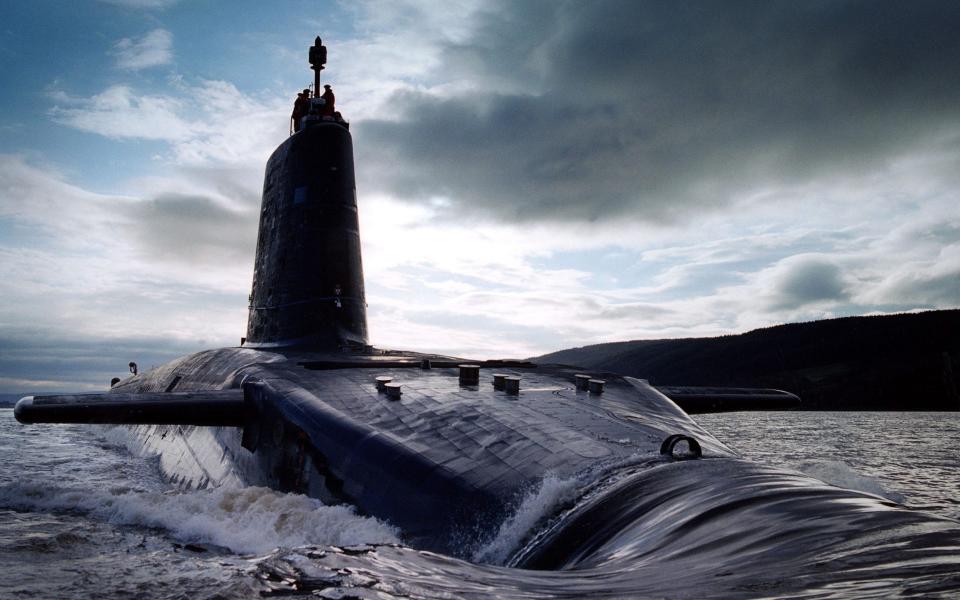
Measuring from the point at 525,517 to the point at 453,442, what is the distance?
183 centimetres

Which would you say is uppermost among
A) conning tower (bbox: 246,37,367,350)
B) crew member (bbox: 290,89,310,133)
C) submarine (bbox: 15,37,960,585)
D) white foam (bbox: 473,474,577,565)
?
crew member (bbox: 290,89,310,133)

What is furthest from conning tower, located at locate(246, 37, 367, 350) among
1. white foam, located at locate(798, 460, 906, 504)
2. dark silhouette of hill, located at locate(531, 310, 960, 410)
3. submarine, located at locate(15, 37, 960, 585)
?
dark silhouette of hill, located at locate(531, 310, 960, 410)

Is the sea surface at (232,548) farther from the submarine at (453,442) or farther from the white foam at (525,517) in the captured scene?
the submarine at (453,442)

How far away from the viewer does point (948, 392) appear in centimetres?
9312

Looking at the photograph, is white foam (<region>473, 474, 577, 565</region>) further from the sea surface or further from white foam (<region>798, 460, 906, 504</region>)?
white foam (<region>798, 460, 906, 504</region>)

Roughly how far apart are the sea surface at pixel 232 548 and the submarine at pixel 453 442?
0.80ft

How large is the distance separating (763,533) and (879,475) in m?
19.9

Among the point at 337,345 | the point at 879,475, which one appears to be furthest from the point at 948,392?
the point at 337,345

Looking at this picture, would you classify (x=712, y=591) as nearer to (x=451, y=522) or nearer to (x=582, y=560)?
(x=582, y=560)

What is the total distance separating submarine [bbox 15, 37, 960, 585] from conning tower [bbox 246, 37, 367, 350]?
0.13 feet

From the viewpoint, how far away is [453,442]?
677 cm

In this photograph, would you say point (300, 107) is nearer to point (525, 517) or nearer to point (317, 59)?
point (317, 59)

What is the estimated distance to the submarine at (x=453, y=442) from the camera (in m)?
3.22

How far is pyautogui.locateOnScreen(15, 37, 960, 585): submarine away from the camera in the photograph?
10.6ft
